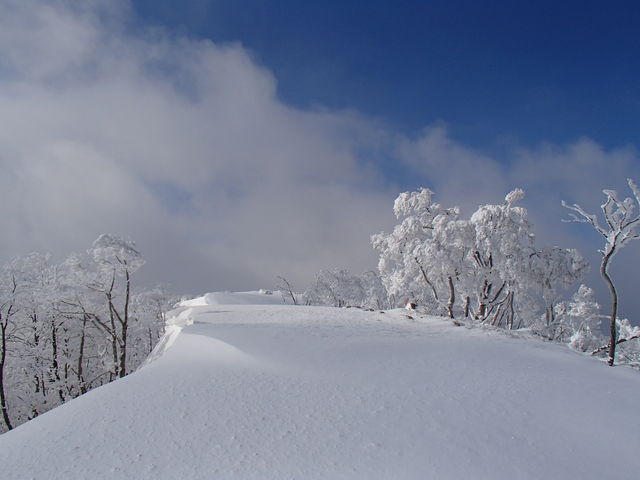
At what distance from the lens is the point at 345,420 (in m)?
5.92

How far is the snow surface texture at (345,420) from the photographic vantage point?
15.9 ft

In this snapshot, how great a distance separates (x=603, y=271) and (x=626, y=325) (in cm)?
1933

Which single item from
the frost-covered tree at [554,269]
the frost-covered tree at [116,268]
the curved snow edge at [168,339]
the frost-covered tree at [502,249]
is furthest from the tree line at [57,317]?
the frost-covered tree at [554,269]

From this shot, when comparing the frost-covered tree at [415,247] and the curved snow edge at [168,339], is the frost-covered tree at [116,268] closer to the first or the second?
the curved snow edge at [168,339]

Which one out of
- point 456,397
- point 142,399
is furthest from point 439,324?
point 142,399

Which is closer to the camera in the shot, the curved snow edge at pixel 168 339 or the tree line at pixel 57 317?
the curved snow edge at pixel 168 339

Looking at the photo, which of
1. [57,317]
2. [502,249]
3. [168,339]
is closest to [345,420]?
[168,339]

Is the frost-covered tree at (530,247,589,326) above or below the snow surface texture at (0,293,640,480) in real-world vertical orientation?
above

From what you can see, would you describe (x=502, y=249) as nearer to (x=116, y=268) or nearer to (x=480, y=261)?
(x=480, y=261)

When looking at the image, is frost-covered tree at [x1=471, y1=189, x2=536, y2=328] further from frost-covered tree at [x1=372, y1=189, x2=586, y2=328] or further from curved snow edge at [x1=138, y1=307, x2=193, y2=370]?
curved snow edge at [x1=138, y1=307, x2=193, y2=370]

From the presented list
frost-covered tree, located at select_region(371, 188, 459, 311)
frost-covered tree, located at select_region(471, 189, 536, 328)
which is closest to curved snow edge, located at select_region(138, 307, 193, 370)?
frost-covered tree, located at select_region(371, 188, 459, 311)

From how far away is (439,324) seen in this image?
44.5 feet

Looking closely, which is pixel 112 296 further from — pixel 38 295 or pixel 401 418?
pixel 401 418

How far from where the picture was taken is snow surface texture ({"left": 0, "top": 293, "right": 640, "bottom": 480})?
484 centimetres
